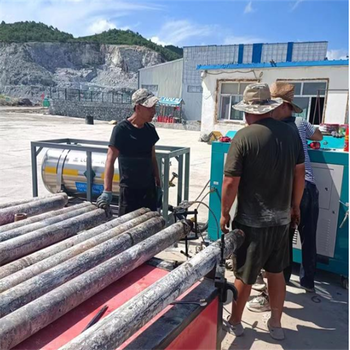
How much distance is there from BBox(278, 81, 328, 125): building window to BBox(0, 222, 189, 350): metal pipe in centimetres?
1206

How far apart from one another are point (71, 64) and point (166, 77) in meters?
43.3

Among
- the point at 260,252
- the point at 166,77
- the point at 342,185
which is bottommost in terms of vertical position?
the point at 260,252

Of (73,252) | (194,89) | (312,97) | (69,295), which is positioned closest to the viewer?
(69,295)

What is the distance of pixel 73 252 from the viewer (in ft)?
6.68

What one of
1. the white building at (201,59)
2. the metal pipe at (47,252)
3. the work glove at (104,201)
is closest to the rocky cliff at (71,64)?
the white building at (201,59)

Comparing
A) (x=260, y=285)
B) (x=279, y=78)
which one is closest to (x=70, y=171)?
(x=260, y=285)

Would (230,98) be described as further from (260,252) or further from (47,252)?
(47,252)

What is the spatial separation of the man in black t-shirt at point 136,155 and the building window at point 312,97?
10.7 m

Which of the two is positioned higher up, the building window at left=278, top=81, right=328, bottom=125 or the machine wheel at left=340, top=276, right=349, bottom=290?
the building window at left=278, top=81, right=328, bottom=125

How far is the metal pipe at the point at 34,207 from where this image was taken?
8.87 feet

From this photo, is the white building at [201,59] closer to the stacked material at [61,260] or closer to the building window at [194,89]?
the building window at [194,89]

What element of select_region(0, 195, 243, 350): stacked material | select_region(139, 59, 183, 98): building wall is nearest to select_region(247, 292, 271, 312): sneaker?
select_region(0, 195, 243, 350): stacked material

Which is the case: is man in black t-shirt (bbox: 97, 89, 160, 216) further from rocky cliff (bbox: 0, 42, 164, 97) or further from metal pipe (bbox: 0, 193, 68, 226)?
rocky cliff (bbox: 0, 42, 164, 97)

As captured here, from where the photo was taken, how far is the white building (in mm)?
25562
